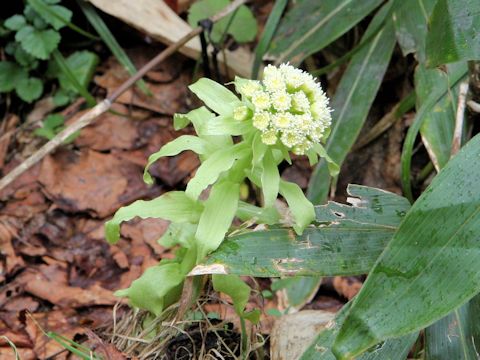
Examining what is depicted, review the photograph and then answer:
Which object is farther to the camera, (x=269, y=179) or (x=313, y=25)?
(x=313, y=25)

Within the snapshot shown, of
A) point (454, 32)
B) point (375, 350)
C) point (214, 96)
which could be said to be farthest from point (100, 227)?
point (454, 32)

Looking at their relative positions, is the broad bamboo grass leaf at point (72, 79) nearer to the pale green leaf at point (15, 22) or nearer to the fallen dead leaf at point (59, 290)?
the pale green leaf at point (15, 22)

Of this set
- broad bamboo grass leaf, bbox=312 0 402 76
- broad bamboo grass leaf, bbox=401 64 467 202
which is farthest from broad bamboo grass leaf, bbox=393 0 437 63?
broad bamboo grass leaf, bbox=401 64 467 202

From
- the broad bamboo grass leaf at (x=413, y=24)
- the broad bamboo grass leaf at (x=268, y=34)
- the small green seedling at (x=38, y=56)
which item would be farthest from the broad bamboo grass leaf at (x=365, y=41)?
the small green seedling at (x=38, y=56)

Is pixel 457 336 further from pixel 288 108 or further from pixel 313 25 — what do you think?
pixel 313 25

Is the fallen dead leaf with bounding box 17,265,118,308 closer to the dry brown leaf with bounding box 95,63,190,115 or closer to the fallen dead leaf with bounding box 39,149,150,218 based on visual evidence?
the fallen dead leaf with bounding box 39,149,150,218

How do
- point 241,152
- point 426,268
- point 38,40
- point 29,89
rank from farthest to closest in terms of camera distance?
1. point 29,89
2. point 38,40
3. point 241,152
4. point 426,268

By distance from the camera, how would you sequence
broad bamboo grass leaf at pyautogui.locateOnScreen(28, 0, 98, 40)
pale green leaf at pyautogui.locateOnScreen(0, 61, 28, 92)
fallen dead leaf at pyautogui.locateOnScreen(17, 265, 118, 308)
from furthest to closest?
pale green leaf at pyautogui.locateOnScreen(0, 61, 28, 92) < broad bamboo grass leaf at pyautogui.locateOnScreen(28, 0, 98, 40) < fallen dead leaf at pyautogui.locateOnScreen(17, 265, 118, 308)
